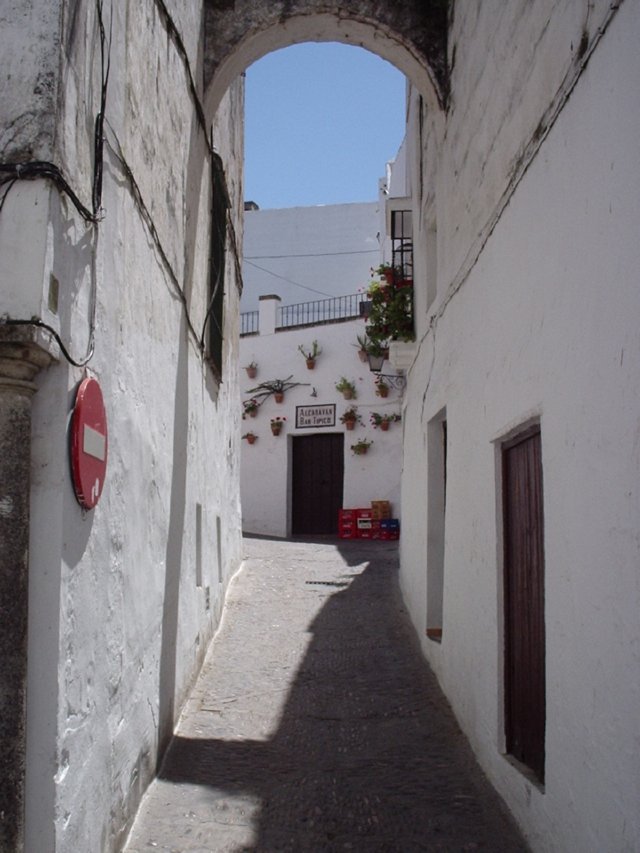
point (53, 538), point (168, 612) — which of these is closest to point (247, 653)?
point (168, 612)

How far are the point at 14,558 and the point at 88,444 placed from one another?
0.52 m

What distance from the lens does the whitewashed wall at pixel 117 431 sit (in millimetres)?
2834

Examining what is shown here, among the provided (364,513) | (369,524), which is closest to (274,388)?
(364,513)

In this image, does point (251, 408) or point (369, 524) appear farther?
point (251, 408)

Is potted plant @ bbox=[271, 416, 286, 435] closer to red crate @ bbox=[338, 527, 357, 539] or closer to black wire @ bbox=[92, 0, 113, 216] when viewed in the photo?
red crate @ bbox=[338, 527, 357, 539]

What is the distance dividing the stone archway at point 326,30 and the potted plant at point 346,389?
29.5 feet

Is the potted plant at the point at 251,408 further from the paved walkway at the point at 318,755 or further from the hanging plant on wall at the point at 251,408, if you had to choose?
the paved walkway at the point at 318,755

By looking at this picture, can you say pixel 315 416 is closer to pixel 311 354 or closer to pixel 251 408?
pixel 311 354

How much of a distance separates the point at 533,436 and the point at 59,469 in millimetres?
2196

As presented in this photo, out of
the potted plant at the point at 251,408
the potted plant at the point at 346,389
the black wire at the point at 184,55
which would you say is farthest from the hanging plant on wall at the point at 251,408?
the black wire at the point at 184,55

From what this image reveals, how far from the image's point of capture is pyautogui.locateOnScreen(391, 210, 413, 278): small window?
961 centimetres

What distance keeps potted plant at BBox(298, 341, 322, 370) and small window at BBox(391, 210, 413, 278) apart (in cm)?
598

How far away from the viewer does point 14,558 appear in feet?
9.08

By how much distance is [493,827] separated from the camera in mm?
3992
